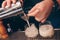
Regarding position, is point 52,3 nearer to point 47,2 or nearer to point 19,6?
point 47,2

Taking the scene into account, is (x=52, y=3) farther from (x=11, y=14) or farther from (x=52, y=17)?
(x=11, y=14)

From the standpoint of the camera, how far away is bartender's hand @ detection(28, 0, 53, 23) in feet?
2.89

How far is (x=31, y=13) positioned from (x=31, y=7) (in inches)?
2.4

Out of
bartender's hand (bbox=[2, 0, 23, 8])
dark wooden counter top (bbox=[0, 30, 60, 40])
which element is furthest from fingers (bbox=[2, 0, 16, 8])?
dark wooden counter top (bbox=[0, 30, 60, 40])

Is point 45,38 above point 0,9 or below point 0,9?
below

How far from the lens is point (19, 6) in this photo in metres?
0.90

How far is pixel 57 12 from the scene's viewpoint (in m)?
0.96

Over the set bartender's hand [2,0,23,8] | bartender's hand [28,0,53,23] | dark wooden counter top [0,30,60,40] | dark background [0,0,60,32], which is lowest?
dark wooden counter top [0,30,60,40]

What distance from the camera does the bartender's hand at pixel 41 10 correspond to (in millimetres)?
882

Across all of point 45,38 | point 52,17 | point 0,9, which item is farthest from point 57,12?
point 0,9

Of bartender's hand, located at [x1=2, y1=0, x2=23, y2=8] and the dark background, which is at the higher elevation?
bartender's hand, located at [x1=2, y1=0, x2=23, y2=8]

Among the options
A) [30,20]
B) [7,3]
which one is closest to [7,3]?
[7,3]

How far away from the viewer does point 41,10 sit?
0.89 metres

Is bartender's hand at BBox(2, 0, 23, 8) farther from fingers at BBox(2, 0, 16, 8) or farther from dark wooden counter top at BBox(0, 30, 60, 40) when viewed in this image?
dark wooden counter top at BBox(0, 30, 60, 40)
